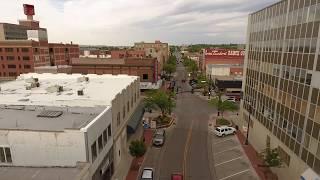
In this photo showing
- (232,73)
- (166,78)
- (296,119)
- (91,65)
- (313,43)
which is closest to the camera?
(313,43)

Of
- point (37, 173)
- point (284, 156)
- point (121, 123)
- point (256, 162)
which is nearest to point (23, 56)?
point (121, 123)

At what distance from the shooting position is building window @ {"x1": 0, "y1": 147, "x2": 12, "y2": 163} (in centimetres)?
2184

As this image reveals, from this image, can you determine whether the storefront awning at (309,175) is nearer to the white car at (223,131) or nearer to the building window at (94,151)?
the building window at (94,151)

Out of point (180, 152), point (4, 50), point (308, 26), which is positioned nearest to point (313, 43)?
point (308, 26)

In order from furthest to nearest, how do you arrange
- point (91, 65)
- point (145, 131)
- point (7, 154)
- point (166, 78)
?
1. point (166, 78)
2. point (91, 65)
3. point (145, 131)
4. point (7, 154)

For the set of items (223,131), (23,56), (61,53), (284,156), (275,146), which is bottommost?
(223,131)

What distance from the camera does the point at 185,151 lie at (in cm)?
3862

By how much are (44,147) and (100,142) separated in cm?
544

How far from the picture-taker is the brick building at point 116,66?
78.1 meters

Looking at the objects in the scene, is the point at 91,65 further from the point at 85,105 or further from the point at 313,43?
the point at 313,43

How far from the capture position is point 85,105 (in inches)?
1131

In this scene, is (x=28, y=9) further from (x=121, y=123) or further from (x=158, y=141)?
(x=121, y=123)

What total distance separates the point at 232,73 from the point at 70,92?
7129cm

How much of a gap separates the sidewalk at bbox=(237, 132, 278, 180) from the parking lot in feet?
2.00
